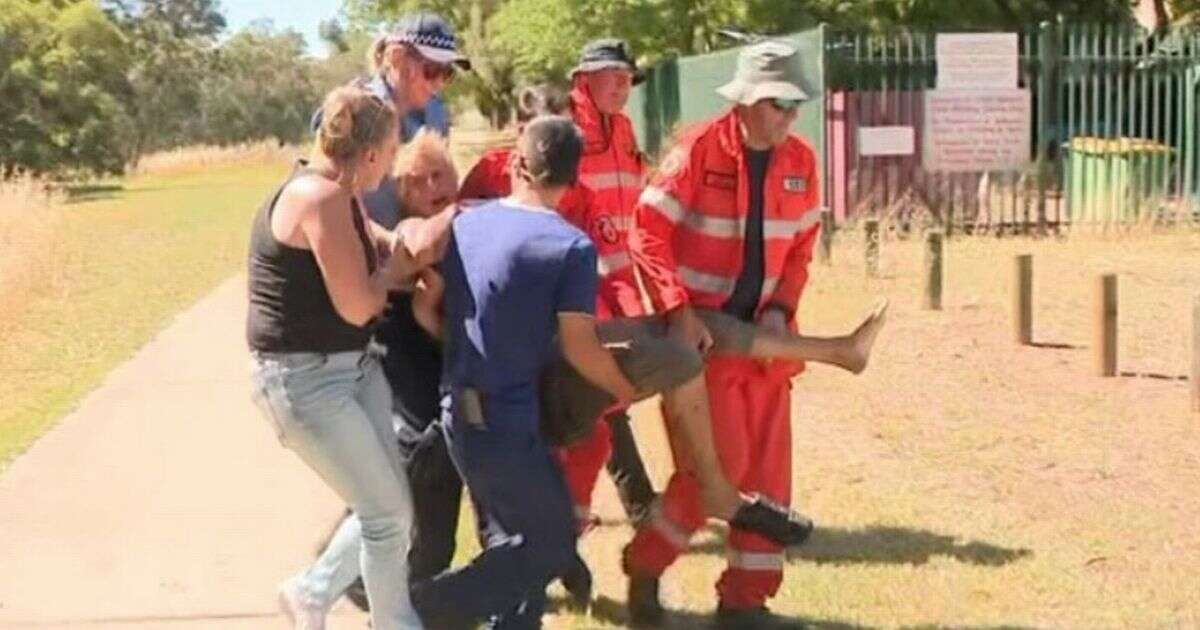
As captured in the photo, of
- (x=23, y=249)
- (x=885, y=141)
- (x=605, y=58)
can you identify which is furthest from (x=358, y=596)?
(x=885, y=141)

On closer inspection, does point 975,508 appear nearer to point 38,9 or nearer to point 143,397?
point 143,397

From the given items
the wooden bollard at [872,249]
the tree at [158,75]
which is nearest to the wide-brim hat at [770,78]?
the wooden bollard at [872,249]

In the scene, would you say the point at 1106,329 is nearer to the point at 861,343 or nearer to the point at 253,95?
the point at 861,343

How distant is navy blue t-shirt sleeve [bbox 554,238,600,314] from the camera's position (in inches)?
203

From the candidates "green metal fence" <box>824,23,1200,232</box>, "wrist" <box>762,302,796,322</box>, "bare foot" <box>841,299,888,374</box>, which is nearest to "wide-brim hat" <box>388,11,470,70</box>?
"wrist" <box>762,302,796,322</box>

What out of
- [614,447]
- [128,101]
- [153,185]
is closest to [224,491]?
[614,447]

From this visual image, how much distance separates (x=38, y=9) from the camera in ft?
193

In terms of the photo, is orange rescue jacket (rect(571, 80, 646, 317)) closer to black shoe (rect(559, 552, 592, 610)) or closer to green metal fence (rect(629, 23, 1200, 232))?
black shoe (rect(559, 552, 592, 610))

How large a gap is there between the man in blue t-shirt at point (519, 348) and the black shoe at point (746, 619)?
1.05 m

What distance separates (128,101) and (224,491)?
65.6 meters

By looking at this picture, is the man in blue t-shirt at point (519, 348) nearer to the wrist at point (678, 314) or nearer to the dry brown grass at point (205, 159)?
the wrist at point (678, 314)

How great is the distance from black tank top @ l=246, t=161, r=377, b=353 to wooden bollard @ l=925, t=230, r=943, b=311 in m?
9.62

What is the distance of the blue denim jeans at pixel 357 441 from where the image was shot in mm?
5363

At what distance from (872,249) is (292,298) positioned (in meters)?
12.1
